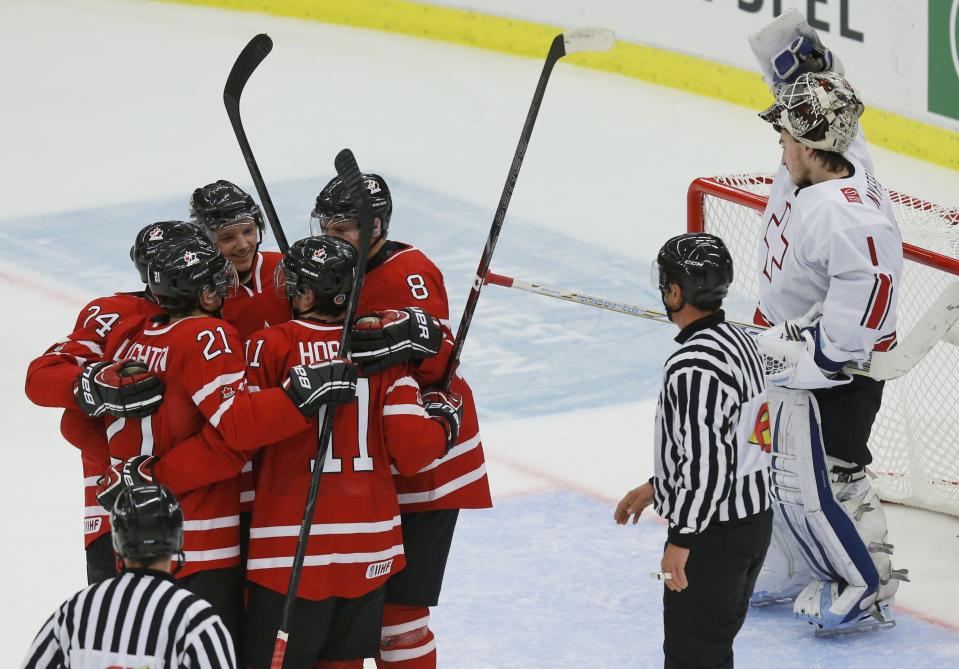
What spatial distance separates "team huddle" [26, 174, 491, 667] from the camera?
9.72 feet

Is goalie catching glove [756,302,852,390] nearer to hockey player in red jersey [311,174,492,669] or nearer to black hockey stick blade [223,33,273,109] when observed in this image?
hockey player in red jersey [311,174,492,669]

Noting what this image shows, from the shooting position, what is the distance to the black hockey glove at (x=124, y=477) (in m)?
2.96

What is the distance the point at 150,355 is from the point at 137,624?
2.56 feet

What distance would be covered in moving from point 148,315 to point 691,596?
1.25m

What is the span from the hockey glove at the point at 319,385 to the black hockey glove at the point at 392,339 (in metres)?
0.12

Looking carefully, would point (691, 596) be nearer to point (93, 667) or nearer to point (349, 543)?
point (349, 543)

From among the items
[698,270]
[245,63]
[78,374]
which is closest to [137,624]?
[78,374]

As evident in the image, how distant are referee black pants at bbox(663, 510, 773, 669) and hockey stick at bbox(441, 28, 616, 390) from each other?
2.15 feet

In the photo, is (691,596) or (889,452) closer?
(691,596)

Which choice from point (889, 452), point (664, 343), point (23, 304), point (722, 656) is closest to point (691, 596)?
point (722, 656)

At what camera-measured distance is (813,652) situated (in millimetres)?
4031

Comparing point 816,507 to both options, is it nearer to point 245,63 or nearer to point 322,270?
point 322,270

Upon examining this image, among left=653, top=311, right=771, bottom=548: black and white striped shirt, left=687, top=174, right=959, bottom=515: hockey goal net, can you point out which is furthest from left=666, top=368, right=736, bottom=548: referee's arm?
left=687, top=174, right=959, bottom=515: hockey goal net

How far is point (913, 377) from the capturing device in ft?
16.6
